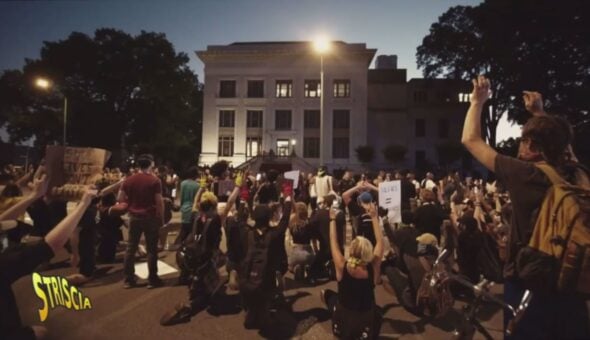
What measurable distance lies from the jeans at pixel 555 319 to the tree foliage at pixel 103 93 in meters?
42.6

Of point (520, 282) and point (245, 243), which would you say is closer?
point (520, 282)

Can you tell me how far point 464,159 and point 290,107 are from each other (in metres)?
20.8

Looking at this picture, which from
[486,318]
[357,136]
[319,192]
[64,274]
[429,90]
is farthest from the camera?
[429,90]

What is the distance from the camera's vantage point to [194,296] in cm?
Answer: 552

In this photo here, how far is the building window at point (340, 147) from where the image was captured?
4366cm

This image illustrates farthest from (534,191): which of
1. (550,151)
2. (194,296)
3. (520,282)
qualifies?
(194,296)

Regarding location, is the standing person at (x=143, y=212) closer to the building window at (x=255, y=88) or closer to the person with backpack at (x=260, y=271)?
the person with backpack at (x=260, y=271)

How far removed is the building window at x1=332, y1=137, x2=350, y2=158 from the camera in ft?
143

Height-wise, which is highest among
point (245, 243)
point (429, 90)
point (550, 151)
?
point (429, 90)

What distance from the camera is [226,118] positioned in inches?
1769

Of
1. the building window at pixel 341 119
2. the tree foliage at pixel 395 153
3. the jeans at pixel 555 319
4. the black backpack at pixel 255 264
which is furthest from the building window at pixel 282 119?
the jeans at pixel 555 319

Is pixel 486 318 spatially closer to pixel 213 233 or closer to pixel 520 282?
pixel 520 282

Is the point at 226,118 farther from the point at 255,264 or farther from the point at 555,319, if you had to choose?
the point at 555,319

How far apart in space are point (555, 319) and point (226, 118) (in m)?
44.4
